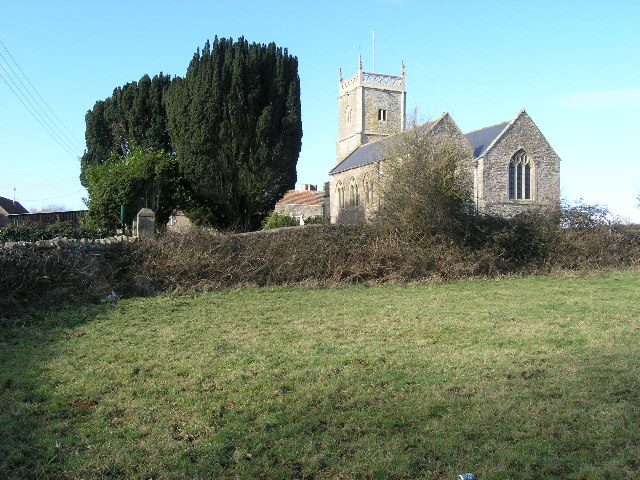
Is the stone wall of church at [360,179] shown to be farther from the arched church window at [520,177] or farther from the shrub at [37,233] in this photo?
the shrub at [37,233]

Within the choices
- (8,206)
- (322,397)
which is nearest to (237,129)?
(322,397)

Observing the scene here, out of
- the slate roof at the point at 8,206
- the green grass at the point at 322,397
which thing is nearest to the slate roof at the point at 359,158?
the slate roof at the point at 8,206

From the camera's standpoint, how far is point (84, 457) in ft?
12.7

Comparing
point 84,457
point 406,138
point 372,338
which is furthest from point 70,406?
point 406,138

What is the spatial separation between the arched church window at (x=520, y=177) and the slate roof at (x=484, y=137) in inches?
73.8

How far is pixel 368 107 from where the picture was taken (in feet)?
168

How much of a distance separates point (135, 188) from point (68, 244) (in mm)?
10940

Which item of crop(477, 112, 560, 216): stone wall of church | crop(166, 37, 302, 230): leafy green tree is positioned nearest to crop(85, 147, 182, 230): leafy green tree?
crop(166, 37, 302, 230): leafy green tree

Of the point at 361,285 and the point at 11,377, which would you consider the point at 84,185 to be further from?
the point at 11,377

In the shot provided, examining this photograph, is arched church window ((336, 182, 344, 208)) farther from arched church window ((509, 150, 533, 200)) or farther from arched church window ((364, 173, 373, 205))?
arched church window ((364, 173, 373, 205))

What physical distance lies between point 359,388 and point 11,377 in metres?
3.69

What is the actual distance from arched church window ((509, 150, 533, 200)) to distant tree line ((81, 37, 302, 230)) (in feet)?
56.1

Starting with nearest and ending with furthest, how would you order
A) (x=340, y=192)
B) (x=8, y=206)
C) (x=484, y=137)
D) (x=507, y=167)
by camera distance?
(x=507, y=167) → (x=484, y=137) → (x=8, y=206) → (x=340, y=192)

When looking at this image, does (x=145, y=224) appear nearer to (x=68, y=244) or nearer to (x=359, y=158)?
(x=68, y=244)
